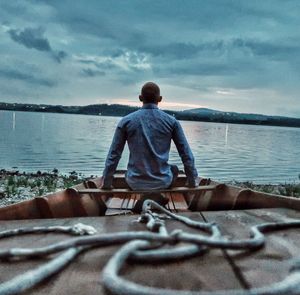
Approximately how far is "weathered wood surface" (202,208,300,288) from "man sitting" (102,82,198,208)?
1.62 metres

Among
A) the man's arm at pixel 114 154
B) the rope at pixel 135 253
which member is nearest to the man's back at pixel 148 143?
the man's arm at pixel 114 154

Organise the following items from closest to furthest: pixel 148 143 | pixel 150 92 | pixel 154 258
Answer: pixel 154 258, pixel 148 143, pixel 150 92

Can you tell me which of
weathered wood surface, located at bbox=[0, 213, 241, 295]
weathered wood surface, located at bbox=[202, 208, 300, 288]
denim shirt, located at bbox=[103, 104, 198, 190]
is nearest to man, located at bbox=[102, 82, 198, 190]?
denim shirt, located at bbox=[103, 104, 198, 190]

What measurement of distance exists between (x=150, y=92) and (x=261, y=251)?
10.8 feet

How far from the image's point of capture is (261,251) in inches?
106

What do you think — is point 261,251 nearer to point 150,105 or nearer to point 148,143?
point 148,143

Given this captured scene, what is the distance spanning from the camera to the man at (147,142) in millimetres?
5465

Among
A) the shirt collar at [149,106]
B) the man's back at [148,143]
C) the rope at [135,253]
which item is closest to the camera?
the rope at [135,253]

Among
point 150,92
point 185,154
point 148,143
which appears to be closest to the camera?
point 148,143

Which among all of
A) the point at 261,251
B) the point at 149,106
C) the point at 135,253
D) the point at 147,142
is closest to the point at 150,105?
the point at 149,106

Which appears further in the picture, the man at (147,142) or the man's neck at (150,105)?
the man's neck at (150,105)

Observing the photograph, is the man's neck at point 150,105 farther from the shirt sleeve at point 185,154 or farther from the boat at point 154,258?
the boat at point 154,258

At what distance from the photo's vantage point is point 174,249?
2480 millimetres

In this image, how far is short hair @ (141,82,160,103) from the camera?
218 inches
